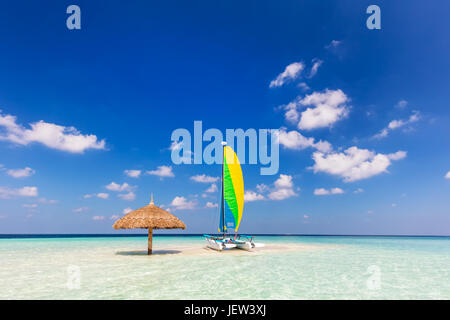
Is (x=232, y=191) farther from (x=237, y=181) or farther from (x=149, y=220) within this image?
(x=149, y=220)

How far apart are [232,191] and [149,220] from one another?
7145mm

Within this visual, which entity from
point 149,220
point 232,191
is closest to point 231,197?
point 232,191

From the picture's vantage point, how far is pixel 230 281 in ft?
28.9

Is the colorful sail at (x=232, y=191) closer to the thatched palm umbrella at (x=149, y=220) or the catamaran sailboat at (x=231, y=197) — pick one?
the catamaran sailboat at (x=231, y=197)

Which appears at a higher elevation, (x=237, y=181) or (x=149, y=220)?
(x=237, y=181)

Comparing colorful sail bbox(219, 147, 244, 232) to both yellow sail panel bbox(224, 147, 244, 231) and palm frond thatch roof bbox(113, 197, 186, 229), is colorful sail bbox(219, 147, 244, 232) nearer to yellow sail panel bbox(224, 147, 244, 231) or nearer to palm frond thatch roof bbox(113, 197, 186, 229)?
yellow sail panel bbox(224, 147, 244, 231)

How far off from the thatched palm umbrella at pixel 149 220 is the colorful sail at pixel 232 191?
17.5 feet

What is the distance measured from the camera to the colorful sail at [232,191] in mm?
19438

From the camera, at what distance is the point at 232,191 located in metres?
19.6

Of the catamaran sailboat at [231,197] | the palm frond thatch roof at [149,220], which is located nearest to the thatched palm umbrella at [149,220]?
the palm frond thatch roof at [149,220]
